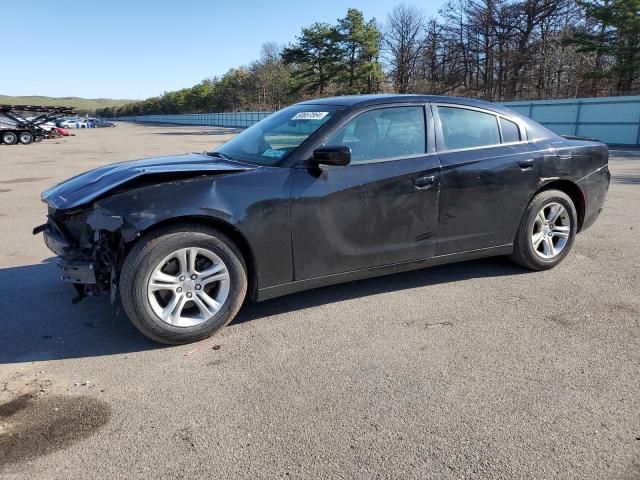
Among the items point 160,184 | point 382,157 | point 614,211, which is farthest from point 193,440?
point 614,211

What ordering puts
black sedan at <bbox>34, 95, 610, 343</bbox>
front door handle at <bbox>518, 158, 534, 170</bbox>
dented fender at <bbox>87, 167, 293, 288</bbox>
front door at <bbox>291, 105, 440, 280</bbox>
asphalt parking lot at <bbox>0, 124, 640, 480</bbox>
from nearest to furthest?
asphalt parking lot at <bbox>0, 124, 640, 480</bbox>
dented fender at <bbox>87, 167, 293, 288</bbox>
black sedan at <bbox>34, 95, 610, 343</bbox>
front door at <bbox>291, 105, 440, 280</bbox>
front door handle at <bbox>518, 158, 534, 170</bbox>

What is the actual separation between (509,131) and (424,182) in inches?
47.4

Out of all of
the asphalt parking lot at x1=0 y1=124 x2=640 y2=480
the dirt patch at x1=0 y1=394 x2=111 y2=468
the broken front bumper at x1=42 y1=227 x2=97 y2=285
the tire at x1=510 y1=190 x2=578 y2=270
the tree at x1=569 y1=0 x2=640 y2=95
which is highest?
the tree at x1=569 y1=0 x2=640 y2=95

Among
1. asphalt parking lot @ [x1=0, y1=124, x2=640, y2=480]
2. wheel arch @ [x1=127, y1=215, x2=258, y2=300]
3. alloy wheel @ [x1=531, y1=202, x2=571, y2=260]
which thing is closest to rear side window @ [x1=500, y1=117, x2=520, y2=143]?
alloy wheel @ [x1=531, y1=202, x2=571, y2=260]

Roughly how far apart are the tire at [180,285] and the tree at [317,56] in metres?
51.9

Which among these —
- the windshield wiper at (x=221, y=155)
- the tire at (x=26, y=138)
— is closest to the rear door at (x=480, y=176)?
the windshield wiper at (x=221, y=155)

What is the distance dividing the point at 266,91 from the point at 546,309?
71551 millimetres

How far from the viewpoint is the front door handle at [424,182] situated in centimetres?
398

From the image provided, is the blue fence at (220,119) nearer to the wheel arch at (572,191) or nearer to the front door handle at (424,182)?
the wheel arch at (572,191)

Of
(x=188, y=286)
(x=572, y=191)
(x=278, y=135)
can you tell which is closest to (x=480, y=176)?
(x=572, y=191)

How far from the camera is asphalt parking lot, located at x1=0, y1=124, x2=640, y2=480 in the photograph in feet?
7.48

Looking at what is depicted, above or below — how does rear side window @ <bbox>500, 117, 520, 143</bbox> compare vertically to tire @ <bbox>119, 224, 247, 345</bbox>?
above

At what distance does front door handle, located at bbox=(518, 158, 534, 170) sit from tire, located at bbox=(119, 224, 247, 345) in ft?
8.79

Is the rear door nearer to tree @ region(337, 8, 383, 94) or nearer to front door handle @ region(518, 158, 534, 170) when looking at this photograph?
front door handle @ region(518, 158, 534, 170)
